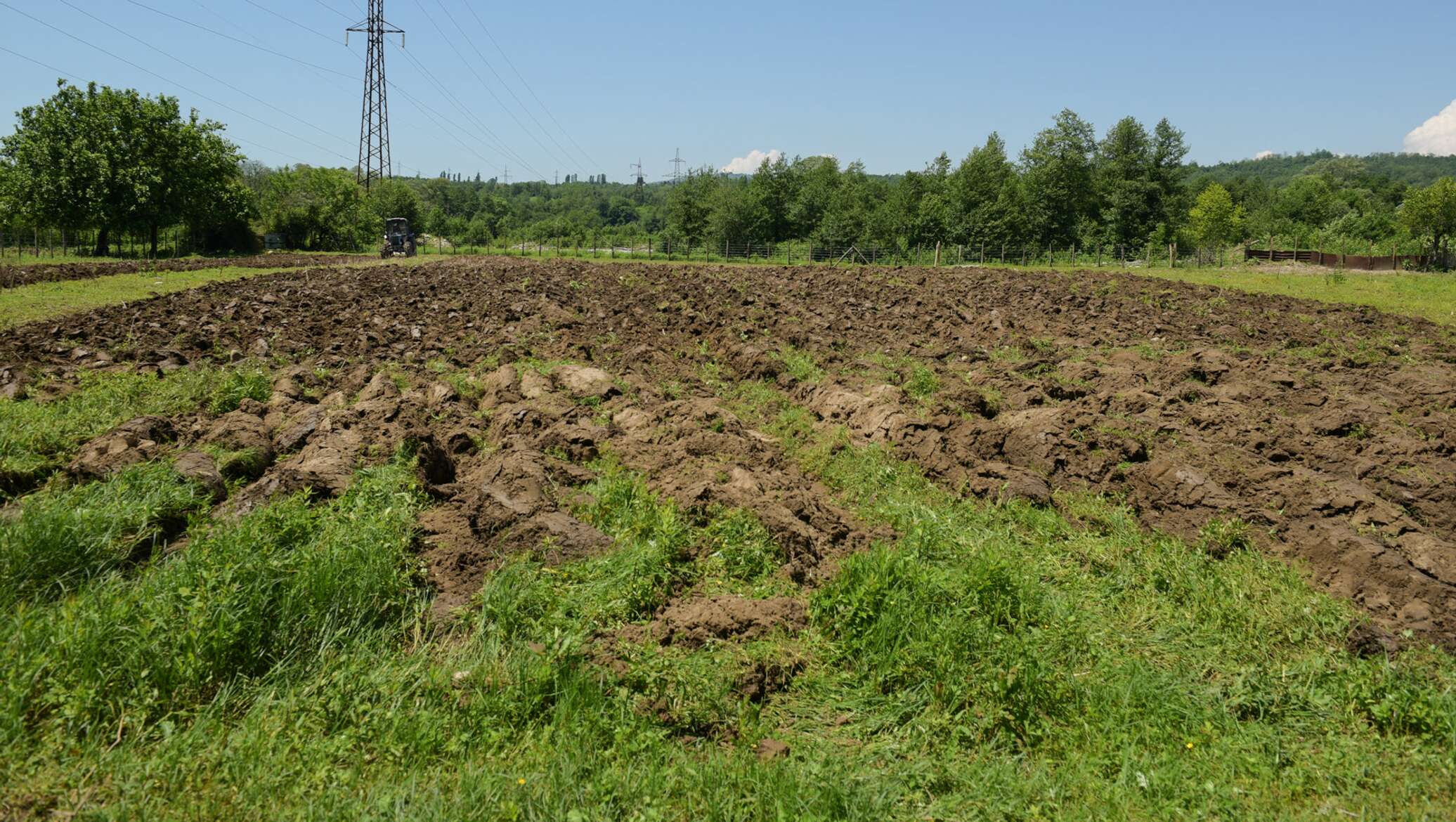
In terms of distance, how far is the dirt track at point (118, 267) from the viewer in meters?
26.4

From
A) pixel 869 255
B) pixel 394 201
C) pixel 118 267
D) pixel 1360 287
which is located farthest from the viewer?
pixel 394 201

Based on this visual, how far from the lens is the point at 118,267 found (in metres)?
32.9

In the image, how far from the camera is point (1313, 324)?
733 inches

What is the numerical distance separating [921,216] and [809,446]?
251 feet

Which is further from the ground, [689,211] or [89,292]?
[689,211]

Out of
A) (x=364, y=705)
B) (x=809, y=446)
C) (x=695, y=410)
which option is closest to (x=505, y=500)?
(x=364, y=705)

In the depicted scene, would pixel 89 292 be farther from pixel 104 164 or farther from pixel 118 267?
pixel 104 164

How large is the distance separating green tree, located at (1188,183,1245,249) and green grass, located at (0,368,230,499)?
256ft

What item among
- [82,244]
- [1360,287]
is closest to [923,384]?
[1360,287]

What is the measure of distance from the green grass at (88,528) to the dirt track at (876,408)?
0.65m

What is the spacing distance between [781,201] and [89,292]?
227 ft

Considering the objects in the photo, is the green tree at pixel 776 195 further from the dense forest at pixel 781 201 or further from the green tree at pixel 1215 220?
the green tree at pixel 1215 220

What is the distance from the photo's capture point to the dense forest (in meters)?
47.3

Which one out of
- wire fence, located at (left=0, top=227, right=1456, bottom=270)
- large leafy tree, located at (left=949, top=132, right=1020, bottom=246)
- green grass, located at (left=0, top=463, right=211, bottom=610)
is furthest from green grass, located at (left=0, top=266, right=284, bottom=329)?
large leafy tree, located at (left=949, top=132, right=1020, bottom=246)
